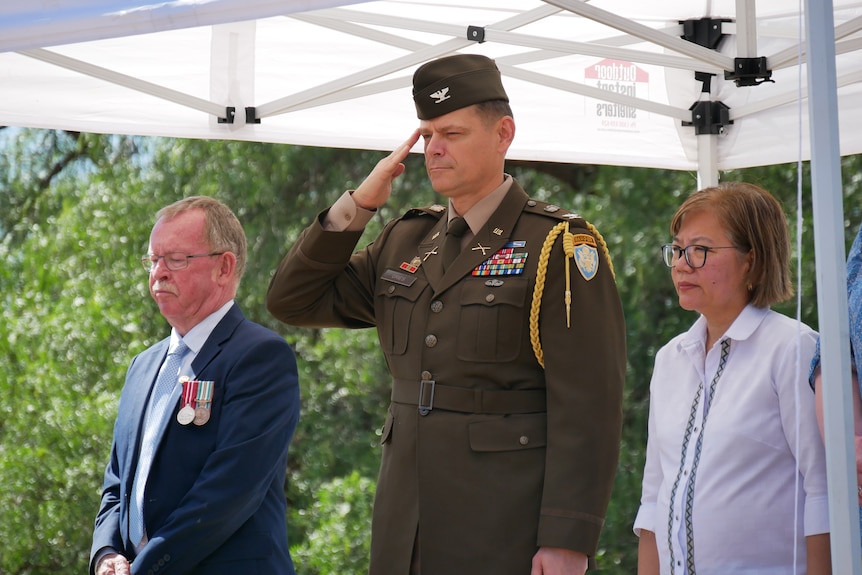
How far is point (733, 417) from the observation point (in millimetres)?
2609

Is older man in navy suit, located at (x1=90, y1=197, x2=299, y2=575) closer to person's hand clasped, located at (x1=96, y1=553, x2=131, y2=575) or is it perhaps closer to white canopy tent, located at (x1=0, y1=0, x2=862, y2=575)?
person's hand clasped, located at (x1=96, y1=553, x2=131, y2=575)

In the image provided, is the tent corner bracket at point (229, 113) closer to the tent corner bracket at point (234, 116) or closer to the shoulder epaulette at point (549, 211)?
the tent corner bracket at point (234, 116)

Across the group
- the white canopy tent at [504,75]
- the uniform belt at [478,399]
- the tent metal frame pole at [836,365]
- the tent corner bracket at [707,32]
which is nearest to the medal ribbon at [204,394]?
the uniform belt at [478,399]

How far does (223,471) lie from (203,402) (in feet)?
0.63

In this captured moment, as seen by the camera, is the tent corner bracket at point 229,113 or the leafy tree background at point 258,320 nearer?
the tent corner bracket at point 229,113

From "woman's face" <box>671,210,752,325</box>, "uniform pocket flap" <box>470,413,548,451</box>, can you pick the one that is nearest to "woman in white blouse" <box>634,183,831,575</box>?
"woman's face" <box>671,210,752,325</box>

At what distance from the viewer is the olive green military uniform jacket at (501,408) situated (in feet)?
8.27

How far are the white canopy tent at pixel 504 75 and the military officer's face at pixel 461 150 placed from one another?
120cm

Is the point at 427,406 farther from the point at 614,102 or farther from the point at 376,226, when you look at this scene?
the point at 376,226

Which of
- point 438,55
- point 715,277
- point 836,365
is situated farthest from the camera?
point 438,55

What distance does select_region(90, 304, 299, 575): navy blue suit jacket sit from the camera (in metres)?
2.78

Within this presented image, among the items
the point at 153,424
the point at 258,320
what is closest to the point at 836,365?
the point at 153,424

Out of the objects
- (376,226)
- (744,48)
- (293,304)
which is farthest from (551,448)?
(376,226)

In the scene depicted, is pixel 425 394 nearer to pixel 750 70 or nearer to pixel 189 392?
pixel 189 392
